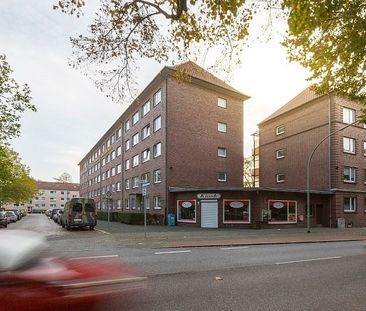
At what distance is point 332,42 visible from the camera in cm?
1341

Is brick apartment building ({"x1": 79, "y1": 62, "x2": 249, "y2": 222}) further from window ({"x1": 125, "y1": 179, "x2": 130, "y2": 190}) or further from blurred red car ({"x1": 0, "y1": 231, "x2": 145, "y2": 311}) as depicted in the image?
blurred red car ({"x1": 0, "y1": 231, "x2": 145, "y2": 311})

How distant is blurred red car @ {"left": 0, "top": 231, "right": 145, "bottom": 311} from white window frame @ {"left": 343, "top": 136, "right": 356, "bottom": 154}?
33.2 metres

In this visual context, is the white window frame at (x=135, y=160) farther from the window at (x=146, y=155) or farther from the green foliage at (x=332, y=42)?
the green foliage at (x=332, y=42)

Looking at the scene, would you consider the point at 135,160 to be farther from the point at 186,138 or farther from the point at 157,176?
the point at 186,138

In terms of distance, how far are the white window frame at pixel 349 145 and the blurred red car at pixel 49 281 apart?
109ft

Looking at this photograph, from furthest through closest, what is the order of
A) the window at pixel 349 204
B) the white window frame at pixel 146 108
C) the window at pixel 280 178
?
the white window frame at pixel 146 108, the window at pixel 280 178, the window at pixel 349 204

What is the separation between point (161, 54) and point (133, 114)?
119 feet

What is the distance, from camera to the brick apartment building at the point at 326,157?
32.7m

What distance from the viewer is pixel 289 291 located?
6.84 meters

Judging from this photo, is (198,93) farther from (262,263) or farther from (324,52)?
(262,263)

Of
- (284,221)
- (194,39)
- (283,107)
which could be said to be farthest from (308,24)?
(283,107)

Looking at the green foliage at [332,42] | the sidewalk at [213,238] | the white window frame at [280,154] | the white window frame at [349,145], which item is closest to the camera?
the green foliage at [332,42]

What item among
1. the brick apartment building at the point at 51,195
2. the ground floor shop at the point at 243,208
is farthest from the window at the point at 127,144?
the brick apartment building at the point at 51,195

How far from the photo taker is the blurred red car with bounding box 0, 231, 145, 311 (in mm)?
3680
